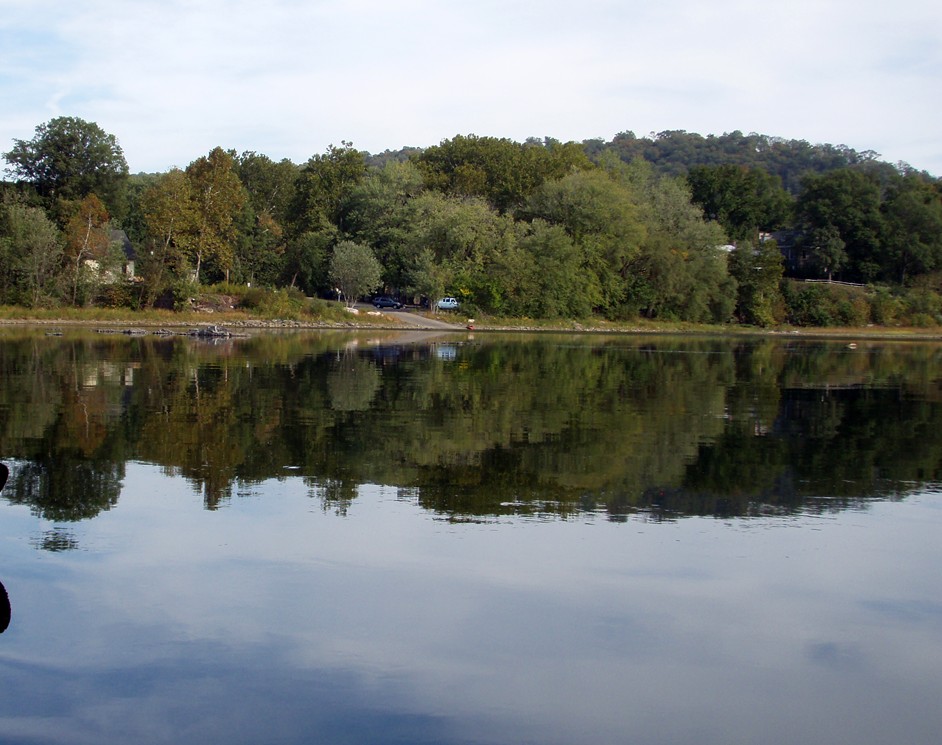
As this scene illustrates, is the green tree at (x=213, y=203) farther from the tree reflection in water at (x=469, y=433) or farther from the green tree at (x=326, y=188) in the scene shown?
the tree reflection in water at (x=469, y=433)

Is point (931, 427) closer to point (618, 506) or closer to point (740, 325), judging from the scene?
point (618, 506)

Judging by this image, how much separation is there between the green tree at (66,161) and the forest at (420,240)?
14 cm

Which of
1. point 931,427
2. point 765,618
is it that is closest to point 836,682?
point 765,618

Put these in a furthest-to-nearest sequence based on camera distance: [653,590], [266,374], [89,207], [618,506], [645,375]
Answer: [89,207]
[645,375]
[266,374]
[618,506]
[653,590]

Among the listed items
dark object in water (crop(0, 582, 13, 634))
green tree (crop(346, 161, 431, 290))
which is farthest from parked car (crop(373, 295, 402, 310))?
dark object in water (crop(0, 582, 13, 634))

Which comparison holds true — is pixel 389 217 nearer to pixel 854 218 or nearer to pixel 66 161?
pixel 66 161

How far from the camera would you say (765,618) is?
9.60m

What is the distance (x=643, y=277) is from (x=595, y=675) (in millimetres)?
86603

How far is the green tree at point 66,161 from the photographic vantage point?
8744cm

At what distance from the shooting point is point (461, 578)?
1048 centimetres

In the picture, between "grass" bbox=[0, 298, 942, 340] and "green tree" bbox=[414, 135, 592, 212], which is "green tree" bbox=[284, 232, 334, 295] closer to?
"grass" bbox=[0, 298, 942, 340]

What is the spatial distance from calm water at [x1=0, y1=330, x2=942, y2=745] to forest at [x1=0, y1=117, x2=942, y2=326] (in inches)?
2030

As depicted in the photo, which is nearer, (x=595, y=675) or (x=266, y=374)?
(x=595, y=675)

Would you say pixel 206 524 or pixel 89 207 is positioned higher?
pixel 89 207
